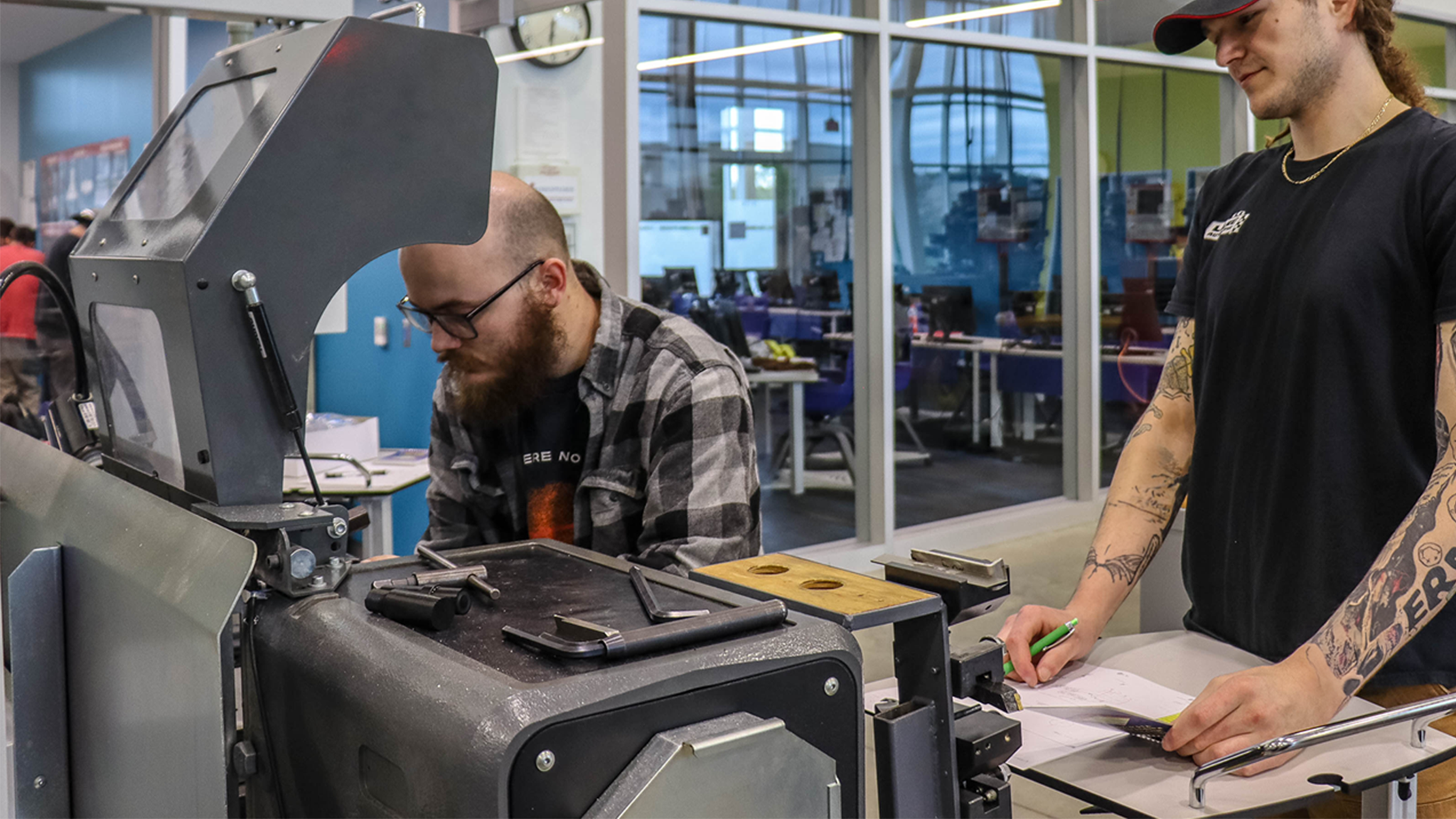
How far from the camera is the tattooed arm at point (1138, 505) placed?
1.37 metres

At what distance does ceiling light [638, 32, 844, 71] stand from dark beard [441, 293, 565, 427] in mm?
3534

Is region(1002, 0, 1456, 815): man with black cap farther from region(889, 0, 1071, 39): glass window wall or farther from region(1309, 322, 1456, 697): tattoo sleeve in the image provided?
region(889, 0, 1071, 39): glass window wall

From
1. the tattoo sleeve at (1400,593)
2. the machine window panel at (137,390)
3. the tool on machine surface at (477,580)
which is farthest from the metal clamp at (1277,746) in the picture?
the machine window panel at (137,390)

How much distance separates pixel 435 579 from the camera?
2.68ft

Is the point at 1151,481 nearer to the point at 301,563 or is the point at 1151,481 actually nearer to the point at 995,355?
the point at 301,563

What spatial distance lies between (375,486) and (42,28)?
2.64 metres

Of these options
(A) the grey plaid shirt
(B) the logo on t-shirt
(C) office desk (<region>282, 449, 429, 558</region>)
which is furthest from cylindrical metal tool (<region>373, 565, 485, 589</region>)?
(C) office desk (<region>282, 449, 429, 558</region>)

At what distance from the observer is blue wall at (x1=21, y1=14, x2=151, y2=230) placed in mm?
4367

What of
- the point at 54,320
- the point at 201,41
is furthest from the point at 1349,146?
the point at 201,41

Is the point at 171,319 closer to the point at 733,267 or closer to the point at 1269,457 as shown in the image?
the point at 1269,457

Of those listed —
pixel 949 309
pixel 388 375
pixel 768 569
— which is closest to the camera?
pixel 768 569

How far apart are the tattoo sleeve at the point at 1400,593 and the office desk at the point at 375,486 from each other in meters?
2.79

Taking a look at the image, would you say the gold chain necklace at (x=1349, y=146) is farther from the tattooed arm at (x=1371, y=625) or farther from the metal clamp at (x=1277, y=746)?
the metal clamp at (x=1277, y=746)

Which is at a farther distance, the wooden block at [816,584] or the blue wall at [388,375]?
the blue wall at [388,375]
